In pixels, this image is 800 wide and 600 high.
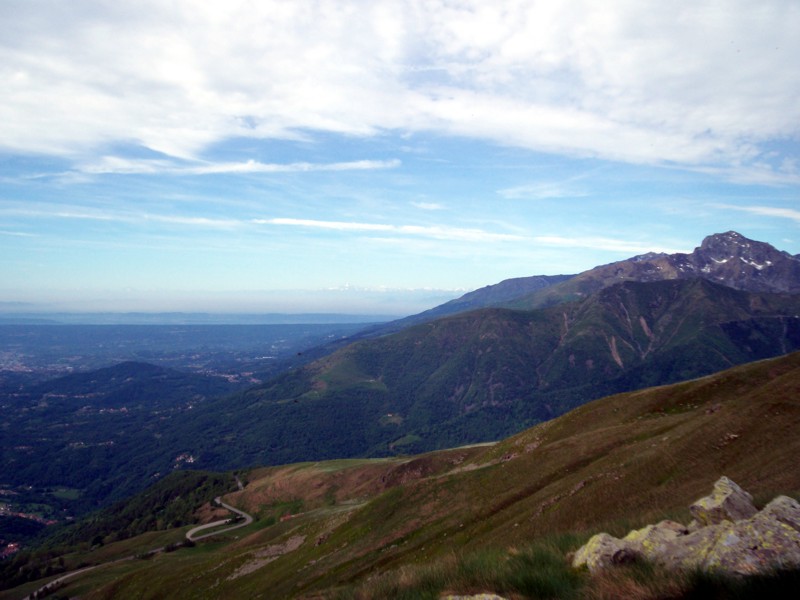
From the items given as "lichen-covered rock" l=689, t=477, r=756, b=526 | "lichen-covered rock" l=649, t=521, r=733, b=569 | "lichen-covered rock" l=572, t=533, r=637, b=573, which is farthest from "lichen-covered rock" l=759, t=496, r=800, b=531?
"lichen-covered rock" l=572, t=533, r=637, b=573

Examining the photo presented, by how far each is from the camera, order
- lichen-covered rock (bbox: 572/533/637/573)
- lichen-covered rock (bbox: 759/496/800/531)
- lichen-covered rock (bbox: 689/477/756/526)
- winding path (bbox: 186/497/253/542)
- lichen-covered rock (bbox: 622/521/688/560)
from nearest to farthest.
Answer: lichen-covered rock (bbox: 759/496/800/531), lichen-covered rock (bbox: 572/533/637/573), lichen-covered rock (bbox: 622/521/688/560), lichen-covered rock (bbox: 689/477/756/526), winding path (bbox: 186/497/253/542)

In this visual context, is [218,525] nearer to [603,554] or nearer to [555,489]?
[555,489]

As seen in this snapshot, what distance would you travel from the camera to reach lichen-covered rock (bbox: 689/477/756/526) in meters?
13.5

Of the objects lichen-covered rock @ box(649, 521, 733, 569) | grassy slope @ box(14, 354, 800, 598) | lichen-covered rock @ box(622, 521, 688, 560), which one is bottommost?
grassy slope @ box(14, 354, 800, 598)

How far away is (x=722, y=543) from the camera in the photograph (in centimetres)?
953

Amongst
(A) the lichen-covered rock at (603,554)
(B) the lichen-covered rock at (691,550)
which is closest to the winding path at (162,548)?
(A) the lichen-covered rock at (603,554)

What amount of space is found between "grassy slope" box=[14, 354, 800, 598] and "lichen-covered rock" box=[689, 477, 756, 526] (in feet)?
6.27

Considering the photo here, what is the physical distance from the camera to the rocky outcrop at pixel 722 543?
28.4ft

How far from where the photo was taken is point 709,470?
99.0 feet

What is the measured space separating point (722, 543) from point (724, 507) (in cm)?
518

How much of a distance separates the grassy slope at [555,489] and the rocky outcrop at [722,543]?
244 centimetres

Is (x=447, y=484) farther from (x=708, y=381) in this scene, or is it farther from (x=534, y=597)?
(x=534, y=597)

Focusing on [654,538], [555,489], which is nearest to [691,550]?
[654,538]

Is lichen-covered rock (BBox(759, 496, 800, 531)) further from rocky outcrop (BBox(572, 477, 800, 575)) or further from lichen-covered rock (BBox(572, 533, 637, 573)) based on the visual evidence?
lichen-covered rock (BBox(572, 533, 637, 573))
